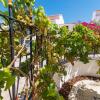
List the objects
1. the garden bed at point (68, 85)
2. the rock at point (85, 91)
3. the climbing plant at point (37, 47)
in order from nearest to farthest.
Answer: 1. the climbing plant at point (37, 47)
2. the rock at point (85, 91)
3. the garden bed at point (68, 85)


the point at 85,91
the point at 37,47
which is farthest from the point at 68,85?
the point at 37,47

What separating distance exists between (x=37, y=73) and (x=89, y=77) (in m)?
4.10

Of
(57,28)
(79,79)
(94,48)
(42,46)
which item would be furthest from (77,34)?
(79,79)

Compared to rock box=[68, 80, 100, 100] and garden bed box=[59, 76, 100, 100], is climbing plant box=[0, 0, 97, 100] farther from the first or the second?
garden bed box=[59, 76, 100, 100]

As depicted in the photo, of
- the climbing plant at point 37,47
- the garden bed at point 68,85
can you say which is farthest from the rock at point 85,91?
the climbing plant at point 37,47

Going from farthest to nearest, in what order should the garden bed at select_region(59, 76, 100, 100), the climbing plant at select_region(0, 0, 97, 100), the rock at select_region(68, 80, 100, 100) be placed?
the garden bed at select_region(59, 76, 100, 100), the rock at select_region(68, 80, 100, 100), the climbing plant at select_region(0, 0, 97, 100)

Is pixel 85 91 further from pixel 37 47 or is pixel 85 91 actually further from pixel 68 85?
pixel 37 47

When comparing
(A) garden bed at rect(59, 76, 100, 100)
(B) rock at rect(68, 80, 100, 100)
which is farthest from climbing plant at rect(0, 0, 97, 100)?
(A) garden bed at rect(59, 76, 100, 100)

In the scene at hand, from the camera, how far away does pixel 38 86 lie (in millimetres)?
2135

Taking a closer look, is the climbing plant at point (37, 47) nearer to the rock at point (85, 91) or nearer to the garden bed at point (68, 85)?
the rock at point (85, 91)

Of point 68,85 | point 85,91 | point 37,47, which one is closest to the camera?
point 37,47

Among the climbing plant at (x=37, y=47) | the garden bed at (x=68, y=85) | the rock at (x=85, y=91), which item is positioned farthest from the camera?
the garden bed at (x=68, y=85)

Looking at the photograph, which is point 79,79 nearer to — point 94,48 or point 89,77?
point 89,77

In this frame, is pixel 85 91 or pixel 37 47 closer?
pixel 37 47
